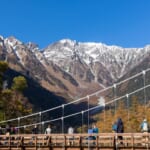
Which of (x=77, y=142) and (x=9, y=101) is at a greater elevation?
(x=9, y=101)

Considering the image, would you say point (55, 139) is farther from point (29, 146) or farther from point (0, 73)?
point (0, 73)

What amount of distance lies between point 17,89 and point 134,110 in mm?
25225

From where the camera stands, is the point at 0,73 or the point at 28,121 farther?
the point at 28,121

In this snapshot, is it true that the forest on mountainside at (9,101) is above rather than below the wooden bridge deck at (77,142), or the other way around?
above

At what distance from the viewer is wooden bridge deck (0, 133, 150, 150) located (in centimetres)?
3177

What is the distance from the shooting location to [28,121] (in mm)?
73875

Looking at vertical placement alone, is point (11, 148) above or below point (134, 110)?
below

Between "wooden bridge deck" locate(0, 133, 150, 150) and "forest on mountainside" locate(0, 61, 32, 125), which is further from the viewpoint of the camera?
"forest on mountainside" locate(0, 61, 32, 125)

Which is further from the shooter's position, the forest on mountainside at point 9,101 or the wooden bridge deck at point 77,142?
the forest on mountainside at point 9,101

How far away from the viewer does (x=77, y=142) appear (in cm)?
3522

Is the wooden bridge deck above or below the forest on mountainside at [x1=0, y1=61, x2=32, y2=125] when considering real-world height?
below

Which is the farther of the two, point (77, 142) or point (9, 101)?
point (9, 101)

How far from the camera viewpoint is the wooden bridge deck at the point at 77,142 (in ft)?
104

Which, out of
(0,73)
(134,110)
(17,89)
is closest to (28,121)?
(17,89)
